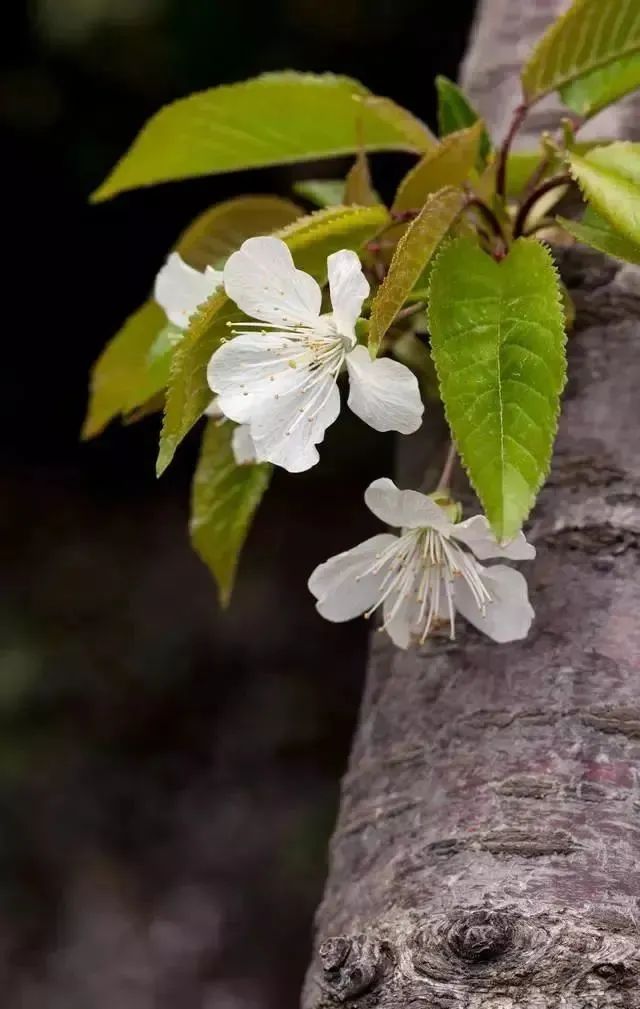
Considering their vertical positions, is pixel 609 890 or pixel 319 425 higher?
pixel 319 425

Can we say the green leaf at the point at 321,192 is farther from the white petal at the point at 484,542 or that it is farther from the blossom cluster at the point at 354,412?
the white petal at the point at 484,542

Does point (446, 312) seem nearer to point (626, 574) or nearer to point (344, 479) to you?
point (626, 574)

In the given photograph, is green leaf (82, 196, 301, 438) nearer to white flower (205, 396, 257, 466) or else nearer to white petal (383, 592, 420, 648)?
white flower (205, 396, 257, 466)

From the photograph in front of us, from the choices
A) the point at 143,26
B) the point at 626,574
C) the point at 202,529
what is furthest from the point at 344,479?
the point at 626,574

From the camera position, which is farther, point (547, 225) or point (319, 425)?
point (547, 225)

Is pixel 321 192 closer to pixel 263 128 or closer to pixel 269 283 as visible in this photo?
pixel 263 128

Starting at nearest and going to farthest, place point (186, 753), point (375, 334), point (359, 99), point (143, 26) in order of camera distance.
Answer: point (375, 334) < point (359, 99) < point (143, 26) < point (186, 753)

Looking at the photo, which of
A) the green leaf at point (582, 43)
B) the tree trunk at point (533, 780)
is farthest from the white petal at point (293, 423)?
the green leaf at point (582, 43)
